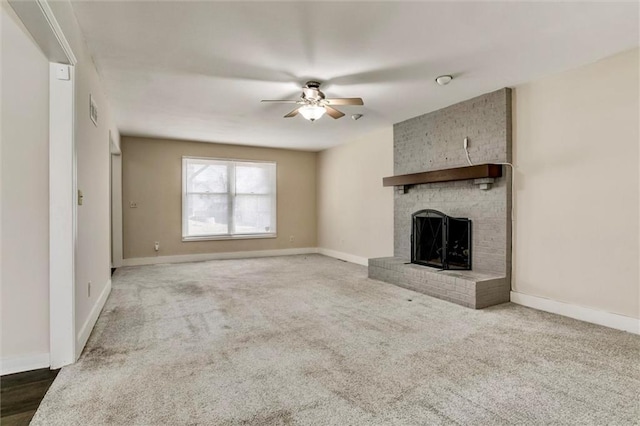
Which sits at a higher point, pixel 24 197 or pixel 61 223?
pixel 24 197

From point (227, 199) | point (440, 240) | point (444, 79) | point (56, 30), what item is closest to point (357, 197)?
point (440, 240)

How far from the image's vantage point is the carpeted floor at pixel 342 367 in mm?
1841

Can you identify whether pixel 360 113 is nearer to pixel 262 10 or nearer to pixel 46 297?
pixel 262 10

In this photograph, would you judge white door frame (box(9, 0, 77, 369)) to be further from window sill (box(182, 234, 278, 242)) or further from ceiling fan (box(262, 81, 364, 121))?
window sill (box(182, 234, 278, 242))

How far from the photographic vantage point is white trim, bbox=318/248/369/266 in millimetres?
6697

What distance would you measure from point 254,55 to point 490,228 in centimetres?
331

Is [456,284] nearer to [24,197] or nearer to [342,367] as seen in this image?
[342,367]

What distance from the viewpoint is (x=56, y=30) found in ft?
6.79

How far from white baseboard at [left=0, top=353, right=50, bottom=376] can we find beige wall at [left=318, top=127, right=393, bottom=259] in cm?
480

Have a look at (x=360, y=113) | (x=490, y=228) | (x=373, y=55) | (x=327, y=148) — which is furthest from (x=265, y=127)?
(x=490, y=228)

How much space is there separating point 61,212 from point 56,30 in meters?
1.16

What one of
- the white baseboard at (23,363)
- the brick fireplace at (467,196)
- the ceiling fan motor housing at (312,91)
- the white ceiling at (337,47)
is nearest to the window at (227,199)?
the white ceiling at (337,47)

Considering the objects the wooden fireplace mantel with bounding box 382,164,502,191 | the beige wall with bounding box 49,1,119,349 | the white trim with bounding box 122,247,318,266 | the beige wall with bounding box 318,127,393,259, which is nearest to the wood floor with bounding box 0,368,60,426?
the beige wall with bounding box 49,1,119,349

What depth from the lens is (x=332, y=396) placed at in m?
2.00
